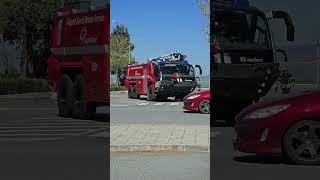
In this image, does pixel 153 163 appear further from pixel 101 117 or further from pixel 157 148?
pixel 101 117

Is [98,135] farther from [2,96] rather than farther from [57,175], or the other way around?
[2,96]

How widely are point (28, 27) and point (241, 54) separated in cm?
424

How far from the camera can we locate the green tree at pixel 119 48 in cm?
777

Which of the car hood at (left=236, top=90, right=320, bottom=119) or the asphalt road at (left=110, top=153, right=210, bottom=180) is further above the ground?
the car hood at (left=236, top=90, right=320, bottom=119)

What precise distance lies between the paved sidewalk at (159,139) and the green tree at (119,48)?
902mm

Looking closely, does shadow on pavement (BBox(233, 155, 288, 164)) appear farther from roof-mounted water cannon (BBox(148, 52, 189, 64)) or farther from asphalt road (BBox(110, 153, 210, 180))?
roof-mounted water cannon (BBox(148, 52, 189, 64))

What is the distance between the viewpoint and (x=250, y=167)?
831 cm

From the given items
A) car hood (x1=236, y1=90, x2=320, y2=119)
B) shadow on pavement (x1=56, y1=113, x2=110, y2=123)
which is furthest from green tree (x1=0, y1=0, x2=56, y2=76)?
car hood (x1=236, y1=90, x2=320, y2=119)

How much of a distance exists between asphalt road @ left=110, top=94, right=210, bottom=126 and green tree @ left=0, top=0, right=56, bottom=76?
1.82 metres

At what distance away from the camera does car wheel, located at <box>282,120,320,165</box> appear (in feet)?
26.4

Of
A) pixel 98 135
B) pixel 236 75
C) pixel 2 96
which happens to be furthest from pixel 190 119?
pixel 2 96

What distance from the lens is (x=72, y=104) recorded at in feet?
34.3

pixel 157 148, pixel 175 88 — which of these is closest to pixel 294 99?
pixel 175 88

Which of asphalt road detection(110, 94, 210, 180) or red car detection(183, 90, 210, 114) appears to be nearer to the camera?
asphalt road detection(110, 94, 210, 180)
